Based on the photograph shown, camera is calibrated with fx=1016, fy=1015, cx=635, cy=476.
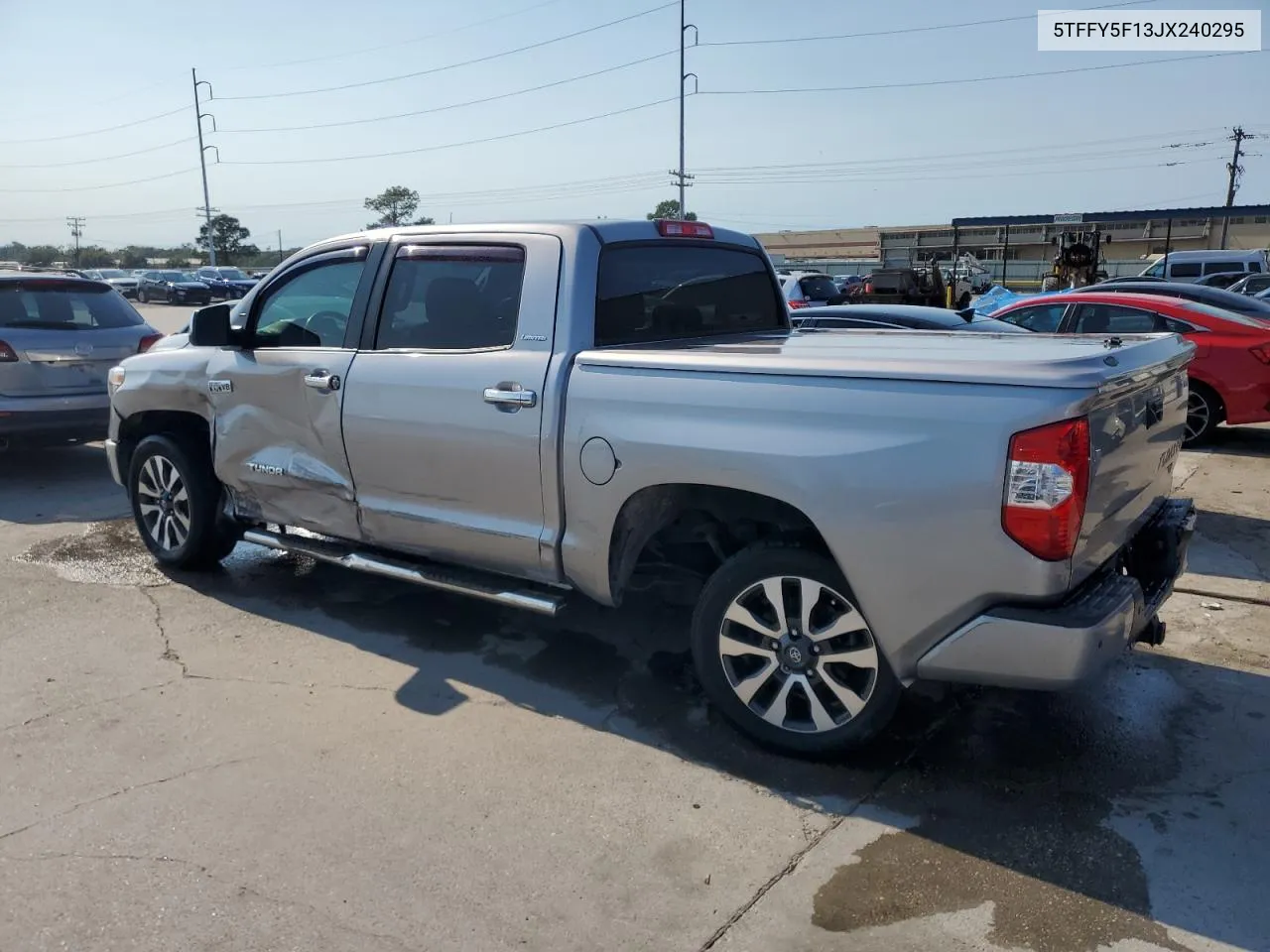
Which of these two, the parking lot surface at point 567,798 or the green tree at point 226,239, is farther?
the green tree at point 226,239

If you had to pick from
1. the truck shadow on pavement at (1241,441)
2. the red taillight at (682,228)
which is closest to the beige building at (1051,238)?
the truck shadow on pavement at (1241,441)

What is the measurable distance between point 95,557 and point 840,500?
511cm

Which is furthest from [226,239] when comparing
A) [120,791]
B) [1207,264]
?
[120,791]

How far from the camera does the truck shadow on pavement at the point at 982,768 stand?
290 centimetres

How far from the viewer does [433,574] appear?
4516mm

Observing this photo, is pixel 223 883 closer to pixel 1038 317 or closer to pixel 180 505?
pixel 180 505

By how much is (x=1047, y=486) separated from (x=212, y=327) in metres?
4.15

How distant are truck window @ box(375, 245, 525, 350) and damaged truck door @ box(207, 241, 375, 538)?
201 mm

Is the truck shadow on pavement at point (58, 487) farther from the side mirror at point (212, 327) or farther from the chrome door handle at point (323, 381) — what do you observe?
the chrome door handle at point (323, 381)

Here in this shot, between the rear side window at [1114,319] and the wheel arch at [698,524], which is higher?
the rear side window at [1114,319]

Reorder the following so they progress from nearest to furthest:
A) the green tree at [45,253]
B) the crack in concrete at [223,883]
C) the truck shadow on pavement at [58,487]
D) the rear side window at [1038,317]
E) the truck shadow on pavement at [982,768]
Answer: the crack in concrete at [223,883], the truck shadow on pavement at [982,768], the truck shadow on pavement at [58,487], the rear side window at [1038,317], the green tree at [45,253]

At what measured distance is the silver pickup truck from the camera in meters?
3.07

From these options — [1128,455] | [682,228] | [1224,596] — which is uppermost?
[682,228]

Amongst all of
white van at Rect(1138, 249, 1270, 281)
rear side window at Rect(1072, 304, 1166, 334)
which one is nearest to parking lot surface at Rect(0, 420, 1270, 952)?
rear side window at Rect(1072, 304, 1166, 334)
